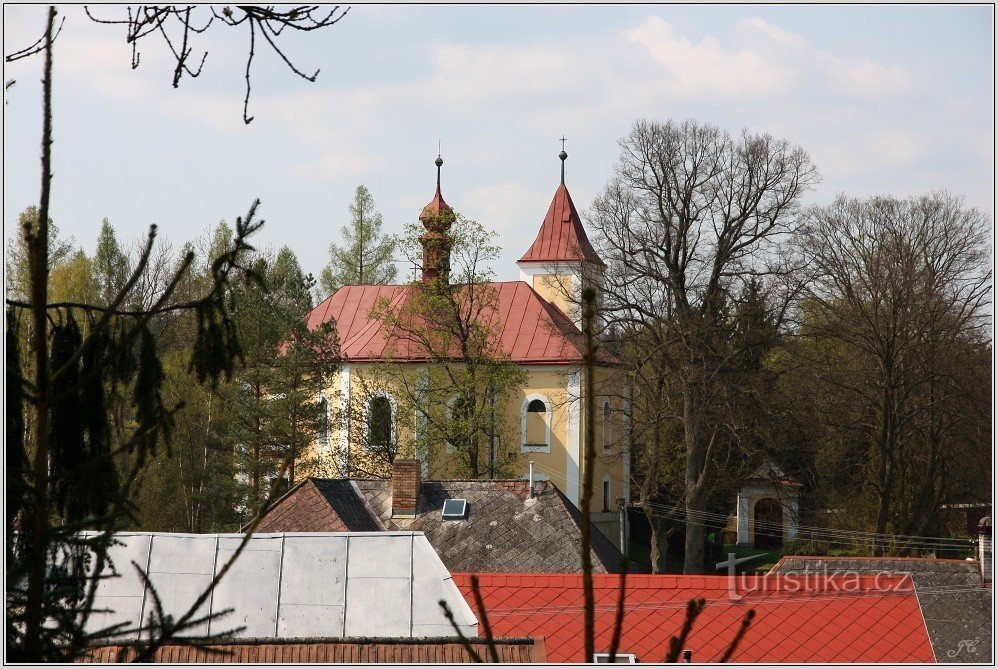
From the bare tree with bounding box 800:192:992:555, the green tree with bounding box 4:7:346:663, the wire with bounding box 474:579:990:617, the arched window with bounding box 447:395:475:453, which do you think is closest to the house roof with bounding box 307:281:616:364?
the arched window with bounding box 447:395:475:453

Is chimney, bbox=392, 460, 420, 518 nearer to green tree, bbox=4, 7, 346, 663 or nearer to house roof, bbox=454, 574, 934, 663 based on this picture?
house roof, bbox=454, 574, 934, 663

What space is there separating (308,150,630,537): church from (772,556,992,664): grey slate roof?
1489 cm

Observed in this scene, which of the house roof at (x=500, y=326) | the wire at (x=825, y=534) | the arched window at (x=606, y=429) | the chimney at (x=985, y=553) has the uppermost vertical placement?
the house roof at (x=500, y=326)

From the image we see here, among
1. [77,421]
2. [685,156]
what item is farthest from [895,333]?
[77,421]

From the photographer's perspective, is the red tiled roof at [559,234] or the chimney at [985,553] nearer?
the chimney at [985,553]

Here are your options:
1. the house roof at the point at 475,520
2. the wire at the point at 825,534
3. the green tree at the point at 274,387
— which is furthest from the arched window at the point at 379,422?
the house roof at the point at 475,520

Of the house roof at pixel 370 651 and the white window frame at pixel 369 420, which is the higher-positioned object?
the white window frame at pixel 369 420

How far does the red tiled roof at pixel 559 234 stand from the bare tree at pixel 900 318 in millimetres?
11986

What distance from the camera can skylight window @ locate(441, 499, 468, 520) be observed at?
22.2 m

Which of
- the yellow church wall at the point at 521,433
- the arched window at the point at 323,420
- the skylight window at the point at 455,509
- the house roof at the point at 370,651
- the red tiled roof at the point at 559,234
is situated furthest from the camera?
the red tiled roof at the point at 559,234

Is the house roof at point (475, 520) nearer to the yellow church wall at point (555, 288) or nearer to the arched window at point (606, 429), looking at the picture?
the arched window at point (606, 429)

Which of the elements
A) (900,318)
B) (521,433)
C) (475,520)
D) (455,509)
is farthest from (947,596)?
(521,433)

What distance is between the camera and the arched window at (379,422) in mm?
33438

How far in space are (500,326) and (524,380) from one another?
4.96 m
